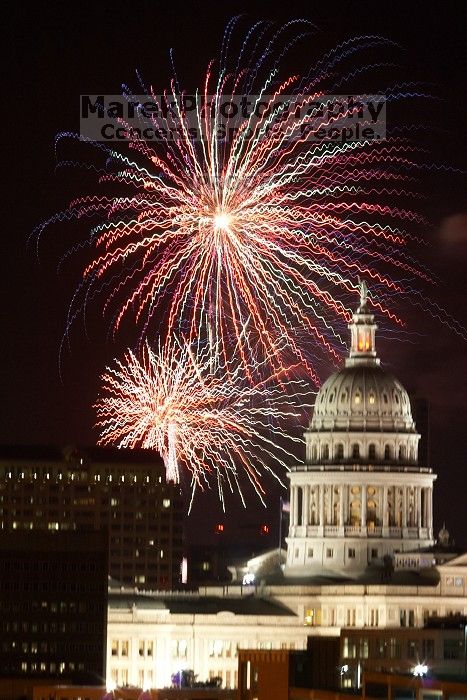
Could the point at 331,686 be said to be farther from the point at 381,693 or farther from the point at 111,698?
the point at 381,693

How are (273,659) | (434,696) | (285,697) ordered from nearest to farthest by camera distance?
(434,696) → (285,697) → (273,659)

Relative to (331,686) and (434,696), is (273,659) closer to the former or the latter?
(331,686)

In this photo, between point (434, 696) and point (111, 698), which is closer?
point (434, 696)

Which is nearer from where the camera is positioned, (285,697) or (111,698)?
(285,697)

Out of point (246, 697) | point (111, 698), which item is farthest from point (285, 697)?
point (111, 698)

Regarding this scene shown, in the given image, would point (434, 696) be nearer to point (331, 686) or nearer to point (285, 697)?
point (285, 697)

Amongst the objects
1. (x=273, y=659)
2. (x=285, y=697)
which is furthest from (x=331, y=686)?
(x=285, y=697)

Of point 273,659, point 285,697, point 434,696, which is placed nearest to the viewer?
point 434,696
